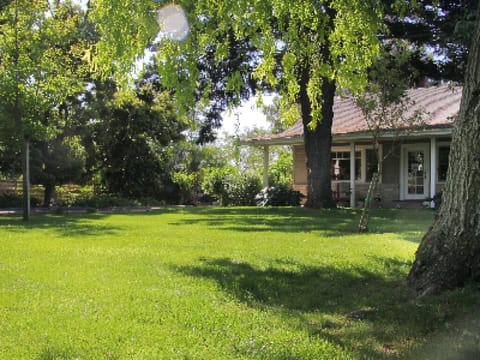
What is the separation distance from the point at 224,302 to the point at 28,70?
10997mm

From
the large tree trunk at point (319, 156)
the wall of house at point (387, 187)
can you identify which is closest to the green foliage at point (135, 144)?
the wall of house at point (387, 187)

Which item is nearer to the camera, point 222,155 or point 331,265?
point 331,265

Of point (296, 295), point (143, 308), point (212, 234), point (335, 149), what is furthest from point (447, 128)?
point (143, 308)

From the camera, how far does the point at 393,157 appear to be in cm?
2195

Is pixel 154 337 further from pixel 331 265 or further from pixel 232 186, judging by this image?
pixel 232 186

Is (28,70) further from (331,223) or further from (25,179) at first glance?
(331,223)

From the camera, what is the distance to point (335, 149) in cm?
2397

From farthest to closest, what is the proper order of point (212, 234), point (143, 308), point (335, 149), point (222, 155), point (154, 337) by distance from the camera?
point (222, 155)
point (335, 149)
point (212, 234)
point (143, 308)
point (154, 337)

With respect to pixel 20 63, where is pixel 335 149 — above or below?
below

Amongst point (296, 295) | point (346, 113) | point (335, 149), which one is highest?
point (346, 113)

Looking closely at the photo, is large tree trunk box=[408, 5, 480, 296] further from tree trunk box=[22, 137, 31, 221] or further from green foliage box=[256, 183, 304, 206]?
green foliage box=[256, 183, 304, 206]

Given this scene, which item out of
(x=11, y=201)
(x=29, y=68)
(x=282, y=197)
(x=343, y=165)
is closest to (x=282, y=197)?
(x=282, y=197)

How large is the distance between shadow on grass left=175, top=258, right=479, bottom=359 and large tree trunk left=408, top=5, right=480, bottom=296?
0.42m

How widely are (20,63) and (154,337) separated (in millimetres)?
11771
